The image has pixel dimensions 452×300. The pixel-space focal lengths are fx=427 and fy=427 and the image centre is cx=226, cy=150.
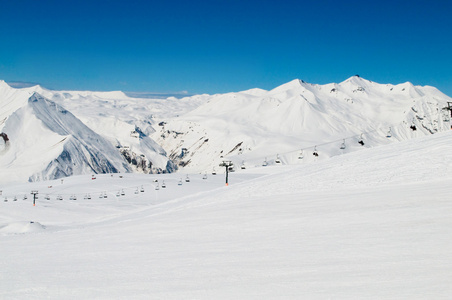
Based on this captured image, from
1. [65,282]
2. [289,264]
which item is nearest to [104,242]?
[65,282]

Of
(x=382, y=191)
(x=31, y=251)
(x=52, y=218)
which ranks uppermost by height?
(x=382, y=191)

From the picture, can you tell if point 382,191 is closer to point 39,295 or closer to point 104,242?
point 104,242

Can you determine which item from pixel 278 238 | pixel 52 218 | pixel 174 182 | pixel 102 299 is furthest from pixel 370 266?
pixel 174 182

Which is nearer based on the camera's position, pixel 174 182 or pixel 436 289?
pixel 436 289

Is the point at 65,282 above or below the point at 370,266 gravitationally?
below

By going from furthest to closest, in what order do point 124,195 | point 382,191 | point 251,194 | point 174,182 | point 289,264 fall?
point 174,182
point 124,195
point 251,194
point 382,191
point 289,264

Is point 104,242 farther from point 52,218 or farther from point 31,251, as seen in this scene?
point 52,218

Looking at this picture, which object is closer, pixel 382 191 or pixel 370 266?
pixel 370 266

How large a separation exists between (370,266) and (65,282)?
18.0 ft

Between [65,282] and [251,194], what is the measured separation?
12735 millimetres

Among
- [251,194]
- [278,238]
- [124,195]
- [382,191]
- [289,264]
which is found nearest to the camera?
[289,264]

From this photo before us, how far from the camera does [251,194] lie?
19953 millimetres

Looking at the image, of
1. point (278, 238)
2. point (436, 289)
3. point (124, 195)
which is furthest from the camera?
point (124, 195)

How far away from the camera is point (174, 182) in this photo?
74.2 metres
